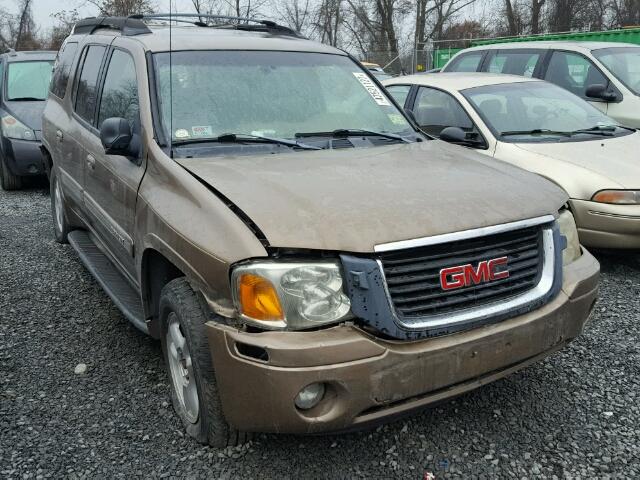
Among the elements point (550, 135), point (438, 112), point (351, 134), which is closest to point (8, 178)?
point (438, 112)

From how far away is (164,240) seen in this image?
273 centimetres

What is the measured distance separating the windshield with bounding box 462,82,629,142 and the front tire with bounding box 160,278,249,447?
148 inches

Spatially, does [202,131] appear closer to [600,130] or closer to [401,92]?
[401,92]

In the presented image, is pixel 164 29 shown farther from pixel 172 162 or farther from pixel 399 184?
pixel 399 184

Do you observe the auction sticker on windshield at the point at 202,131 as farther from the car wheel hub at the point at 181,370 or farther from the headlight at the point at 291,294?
the headlight at the point at 291,294

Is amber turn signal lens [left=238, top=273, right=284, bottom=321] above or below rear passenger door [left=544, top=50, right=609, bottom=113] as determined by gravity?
below

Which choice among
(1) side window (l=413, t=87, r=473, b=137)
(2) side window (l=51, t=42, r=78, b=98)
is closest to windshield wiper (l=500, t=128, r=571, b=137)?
(1) side window (l=413, t=87, r=473, b=137)

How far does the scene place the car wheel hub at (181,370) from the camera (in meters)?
2.66

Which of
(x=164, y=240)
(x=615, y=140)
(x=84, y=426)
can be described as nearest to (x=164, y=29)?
(x=164, y=240)

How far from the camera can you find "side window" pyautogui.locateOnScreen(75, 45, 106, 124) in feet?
13.9

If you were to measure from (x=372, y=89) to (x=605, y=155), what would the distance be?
234 centimetres

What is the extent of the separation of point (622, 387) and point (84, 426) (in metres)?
2.74

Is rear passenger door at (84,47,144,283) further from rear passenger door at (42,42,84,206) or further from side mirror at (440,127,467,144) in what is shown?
side mirror at (440,127,467,144)

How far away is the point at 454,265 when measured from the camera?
2414 millimetres
